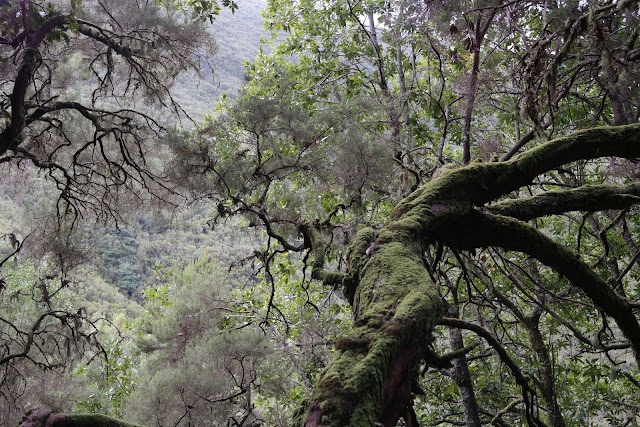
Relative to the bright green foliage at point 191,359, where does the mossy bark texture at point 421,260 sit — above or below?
below

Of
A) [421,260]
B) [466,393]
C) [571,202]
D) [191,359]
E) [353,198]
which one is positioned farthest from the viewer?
[191,359]

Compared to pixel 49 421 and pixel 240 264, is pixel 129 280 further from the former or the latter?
pixel 49 421

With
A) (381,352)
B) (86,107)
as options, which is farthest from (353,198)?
(381,352)

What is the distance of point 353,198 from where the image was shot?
409 cm

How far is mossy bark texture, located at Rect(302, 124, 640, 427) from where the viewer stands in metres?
1.01

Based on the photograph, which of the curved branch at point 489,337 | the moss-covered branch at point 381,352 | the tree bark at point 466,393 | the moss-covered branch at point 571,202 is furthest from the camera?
the tree bark at point 466,393

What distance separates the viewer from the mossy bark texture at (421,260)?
3.32 feet

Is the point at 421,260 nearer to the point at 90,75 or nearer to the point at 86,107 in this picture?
the point at 86,107

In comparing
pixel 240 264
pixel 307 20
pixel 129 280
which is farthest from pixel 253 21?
pixel 240 264

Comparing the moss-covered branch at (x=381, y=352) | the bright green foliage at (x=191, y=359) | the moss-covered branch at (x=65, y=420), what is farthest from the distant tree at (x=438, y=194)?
the bright green foliage at (x=191, y=359)

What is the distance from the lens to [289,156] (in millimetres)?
6867

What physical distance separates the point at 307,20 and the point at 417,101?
264cm

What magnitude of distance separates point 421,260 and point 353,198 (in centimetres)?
242

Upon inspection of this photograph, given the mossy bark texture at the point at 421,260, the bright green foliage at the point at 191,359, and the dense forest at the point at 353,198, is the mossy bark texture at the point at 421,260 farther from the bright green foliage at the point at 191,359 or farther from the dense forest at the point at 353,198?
the bright green foliage at the point at 191,359
